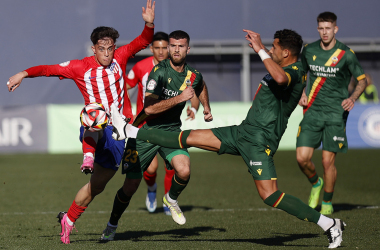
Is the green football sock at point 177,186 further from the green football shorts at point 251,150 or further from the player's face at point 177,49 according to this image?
the player's face at point 177,49

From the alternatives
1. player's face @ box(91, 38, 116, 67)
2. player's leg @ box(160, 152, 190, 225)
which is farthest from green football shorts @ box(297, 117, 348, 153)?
player's face @ box(91, 38, 116, 67)

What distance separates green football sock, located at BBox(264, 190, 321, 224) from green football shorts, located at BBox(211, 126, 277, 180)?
0.62 ft

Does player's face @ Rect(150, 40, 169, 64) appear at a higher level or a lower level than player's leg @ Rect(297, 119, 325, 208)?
higher

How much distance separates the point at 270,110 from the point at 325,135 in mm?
2376

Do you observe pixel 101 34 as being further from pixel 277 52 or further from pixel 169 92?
pixel 277 52

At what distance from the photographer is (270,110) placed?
5145 mm

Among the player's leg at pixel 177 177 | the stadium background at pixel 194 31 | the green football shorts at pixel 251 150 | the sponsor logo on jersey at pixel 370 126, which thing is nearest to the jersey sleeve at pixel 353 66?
the green football shorts at pixel 251 150

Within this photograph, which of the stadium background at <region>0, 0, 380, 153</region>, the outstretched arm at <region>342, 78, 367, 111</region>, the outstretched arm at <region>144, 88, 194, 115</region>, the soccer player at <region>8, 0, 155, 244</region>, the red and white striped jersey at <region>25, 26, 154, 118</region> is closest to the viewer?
the outstretched arm at <region>144, 88, 194, 115</region>

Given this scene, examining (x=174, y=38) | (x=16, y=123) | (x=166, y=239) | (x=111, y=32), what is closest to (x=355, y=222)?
(x=166, y=239)

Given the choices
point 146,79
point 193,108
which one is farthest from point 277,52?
point 146,79

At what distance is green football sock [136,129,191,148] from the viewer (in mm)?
5215

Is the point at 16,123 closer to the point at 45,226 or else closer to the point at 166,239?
the point at 45,226

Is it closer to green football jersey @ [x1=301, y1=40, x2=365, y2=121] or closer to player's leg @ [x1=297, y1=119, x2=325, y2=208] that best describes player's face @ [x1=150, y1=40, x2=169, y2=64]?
green football jersey @ [x1=301, y1=40, x2=365, y2=121]

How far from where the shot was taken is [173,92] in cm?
589
